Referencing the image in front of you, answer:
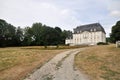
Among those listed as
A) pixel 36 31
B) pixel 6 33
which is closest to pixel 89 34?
pixel 36 31

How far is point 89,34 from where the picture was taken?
102 m

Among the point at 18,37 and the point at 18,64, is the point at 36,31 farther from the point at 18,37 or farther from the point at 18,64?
the point at 18,64

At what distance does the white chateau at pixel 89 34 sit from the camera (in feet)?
325

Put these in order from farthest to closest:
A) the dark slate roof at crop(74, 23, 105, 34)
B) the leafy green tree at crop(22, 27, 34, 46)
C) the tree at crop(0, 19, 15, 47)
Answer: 1. the dark slate roof at crop(74, 23, 105, 34)
2. the leafy green tree at crop(22, 27, 34, 46)
3. the tree at crop(0, 19, 15, 47)

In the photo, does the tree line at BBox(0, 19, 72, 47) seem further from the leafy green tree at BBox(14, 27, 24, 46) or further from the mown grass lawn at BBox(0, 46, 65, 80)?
the mown grass lawn at BBox(0, 46, 65, 80)

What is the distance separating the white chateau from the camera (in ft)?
325

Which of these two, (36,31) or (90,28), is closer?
(90,28)

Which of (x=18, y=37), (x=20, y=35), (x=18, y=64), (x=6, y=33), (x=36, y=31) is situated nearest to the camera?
(x=18, y=64)

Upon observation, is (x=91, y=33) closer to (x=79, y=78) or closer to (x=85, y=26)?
(x=85, y=26)

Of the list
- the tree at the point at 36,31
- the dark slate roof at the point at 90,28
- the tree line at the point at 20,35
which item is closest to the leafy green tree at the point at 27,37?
the tree line at the point at 20,35

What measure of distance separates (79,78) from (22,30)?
9338cm

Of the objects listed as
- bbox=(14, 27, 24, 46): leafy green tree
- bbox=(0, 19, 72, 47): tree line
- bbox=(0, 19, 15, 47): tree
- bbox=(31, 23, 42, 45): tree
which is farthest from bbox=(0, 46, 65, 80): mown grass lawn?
bbox=(31, 23, 42, 45): tree

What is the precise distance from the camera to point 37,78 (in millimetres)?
15633

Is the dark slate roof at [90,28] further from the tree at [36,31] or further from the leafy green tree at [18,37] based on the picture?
the leafy green tree at [18,37]
